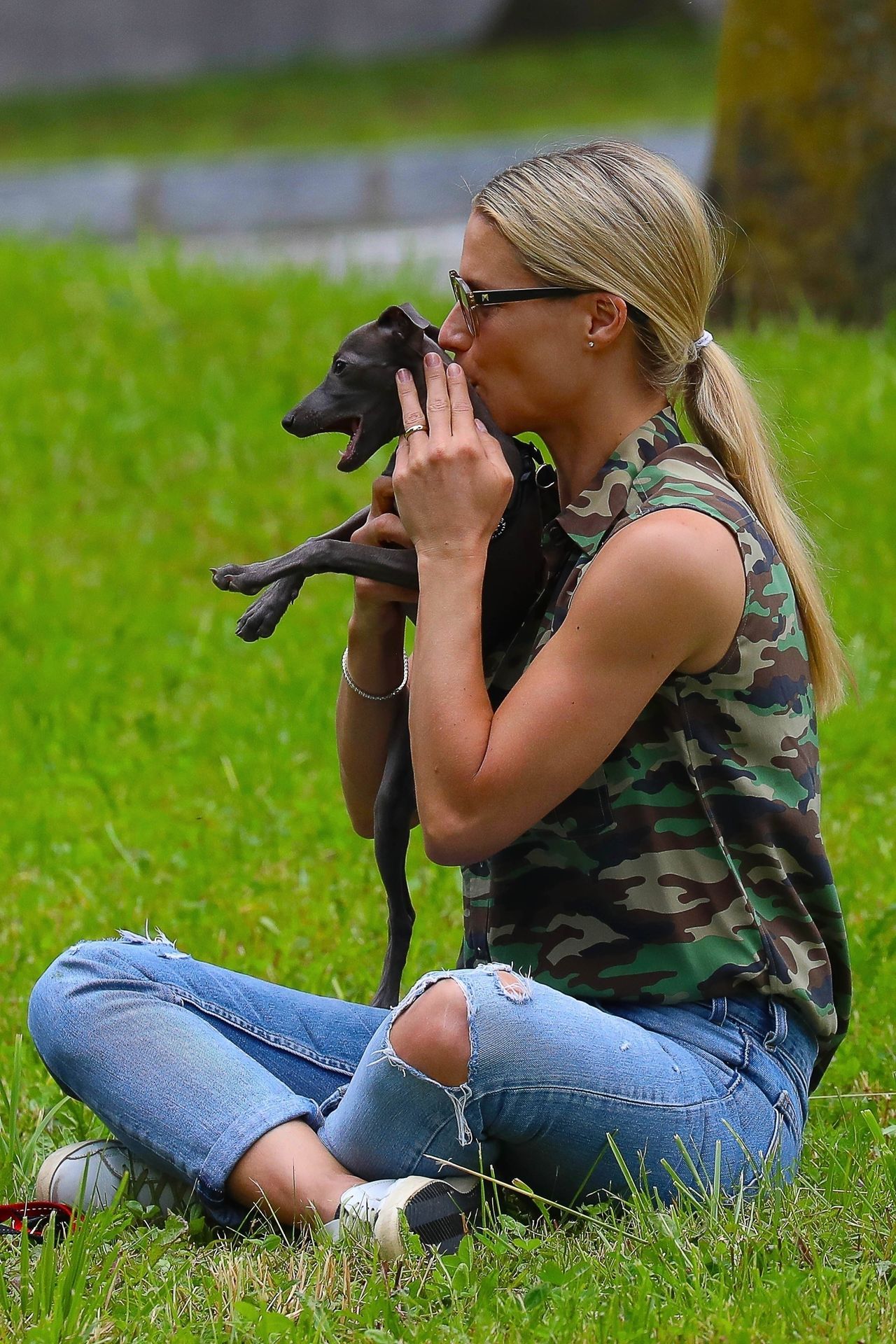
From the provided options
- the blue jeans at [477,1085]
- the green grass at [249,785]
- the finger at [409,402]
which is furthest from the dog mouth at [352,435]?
the green grass at [249,785]

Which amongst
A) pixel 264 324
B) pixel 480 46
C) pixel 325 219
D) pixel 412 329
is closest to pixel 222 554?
pixel 264 324

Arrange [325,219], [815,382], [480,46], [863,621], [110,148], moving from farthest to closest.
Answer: [480,46]
[110,148]
[325,219]
[815,382]
[863,621]

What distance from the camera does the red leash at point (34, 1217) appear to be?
2730mm

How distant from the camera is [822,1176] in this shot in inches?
109

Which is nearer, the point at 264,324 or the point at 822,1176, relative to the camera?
the point at 822,1176

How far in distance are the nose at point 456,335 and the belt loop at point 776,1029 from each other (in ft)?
3.59

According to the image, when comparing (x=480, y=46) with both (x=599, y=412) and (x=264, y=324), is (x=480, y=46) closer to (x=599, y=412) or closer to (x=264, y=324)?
(x=264, y=324)

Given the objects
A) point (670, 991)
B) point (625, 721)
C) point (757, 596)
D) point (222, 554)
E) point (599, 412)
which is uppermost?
point (599, 412)

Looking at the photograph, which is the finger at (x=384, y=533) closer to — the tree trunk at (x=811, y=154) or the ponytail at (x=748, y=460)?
the ponytail at (x=748, y=460)

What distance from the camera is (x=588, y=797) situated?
102 inches

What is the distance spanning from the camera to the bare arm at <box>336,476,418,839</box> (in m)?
2.74

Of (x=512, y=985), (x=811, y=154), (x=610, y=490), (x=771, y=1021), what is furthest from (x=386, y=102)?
(x=512, y=985)

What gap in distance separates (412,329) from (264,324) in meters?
5.58

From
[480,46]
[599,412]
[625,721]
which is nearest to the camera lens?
[625,721]
